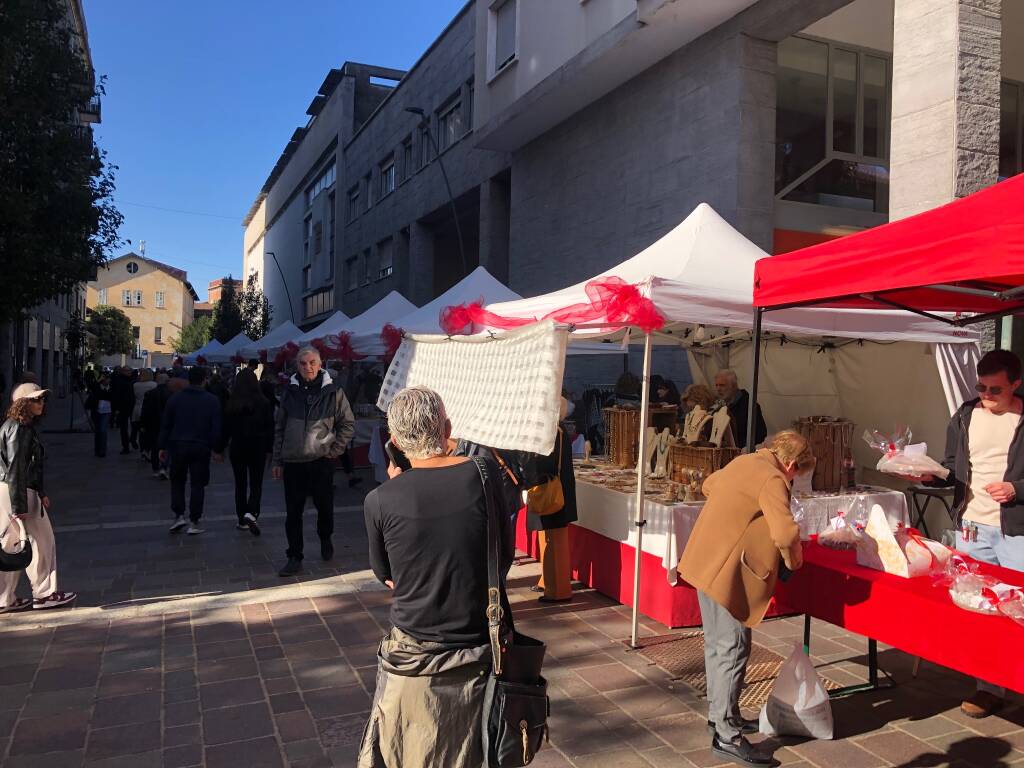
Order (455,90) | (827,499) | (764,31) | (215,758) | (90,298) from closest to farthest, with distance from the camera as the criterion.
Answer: (215,758) → (827,499) → (764,31) → (455,90) → (90,298)

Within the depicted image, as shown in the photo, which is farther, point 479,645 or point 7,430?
point 7,430

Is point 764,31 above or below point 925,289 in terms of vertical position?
above

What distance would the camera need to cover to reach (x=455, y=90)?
22.2m

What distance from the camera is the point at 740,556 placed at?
3336mm

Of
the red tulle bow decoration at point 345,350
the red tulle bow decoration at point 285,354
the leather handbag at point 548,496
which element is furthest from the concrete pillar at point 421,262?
the leather handbag at point 548,496

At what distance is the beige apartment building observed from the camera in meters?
79.2

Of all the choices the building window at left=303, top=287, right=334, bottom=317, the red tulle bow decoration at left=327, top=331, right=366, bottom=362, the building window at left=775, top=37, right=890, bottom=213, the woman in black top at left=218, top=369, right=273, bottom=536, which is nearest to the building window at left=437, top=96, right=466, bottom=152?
the red tulle bow decoration at left=327, top=331, right=366, bottom=362

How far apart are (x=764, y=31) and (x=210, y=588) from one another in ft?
32.0

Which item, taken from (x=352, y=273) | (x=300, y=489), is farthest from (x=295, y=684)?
(x=352, y=273)

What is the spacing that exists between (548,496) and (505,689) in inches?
126

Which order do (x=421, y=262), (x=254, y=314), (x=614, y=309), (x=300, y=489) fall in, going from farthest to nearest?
1. (x=254, y=314)
2. (x=421, y=262)
3. (x=300, y=489)
4. (x=614, y=309)

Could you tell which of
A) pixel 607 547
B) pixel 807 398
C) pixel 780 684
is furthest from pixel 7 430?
pixel 807 398

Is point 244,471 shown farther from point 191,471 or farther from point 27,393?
point 27,393

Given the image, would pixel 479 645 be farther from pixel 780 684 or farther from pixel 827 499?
pixel 827 499
